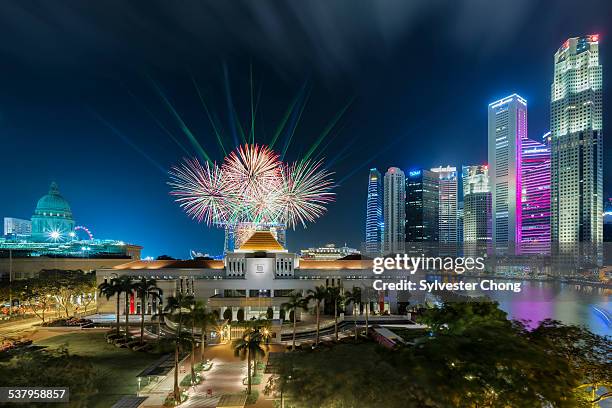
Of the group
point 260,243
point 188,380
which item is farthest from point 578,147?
point 188,380

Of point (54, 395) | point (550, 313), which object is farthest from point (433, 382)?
point (550, 313)

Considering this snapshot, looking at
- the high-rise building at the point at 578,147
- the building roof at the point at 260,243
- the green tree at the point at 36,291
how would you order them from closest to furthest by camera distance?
the green tree at the point at 36,291 < the building roof at the point at 260,243 < the high-rise building at the point at 578,147

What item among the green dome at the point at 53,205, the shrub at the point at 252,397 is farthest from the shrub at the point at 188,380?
the green dome at the point at 53,205

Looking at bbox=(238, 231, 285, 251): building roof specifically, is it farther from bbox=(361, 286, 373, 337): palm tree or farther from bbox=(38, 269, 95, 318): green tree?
bbox=(38, 269, 95, 318): green tree

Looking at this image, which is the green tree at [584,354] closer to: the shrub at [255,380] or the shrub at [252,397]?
the shrub at [252,397]

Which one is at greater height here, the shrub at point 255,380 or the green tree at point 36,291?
the green tree at point 36,291

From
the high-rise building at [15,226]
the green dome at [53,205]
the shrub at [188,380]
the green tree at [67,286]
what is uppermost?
the green dome at [53,205]

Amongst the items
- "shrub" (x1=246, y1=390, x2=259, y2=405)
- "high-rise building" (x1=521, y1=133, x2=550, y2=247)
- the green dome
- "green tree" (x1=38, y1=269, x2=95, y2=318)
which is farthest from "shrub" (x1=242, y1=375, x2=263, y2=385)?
"high-rise building" (x1=521, y1=133, x2=550, y2=247)
